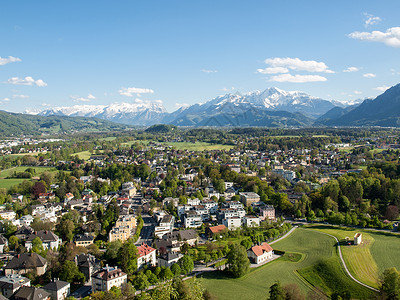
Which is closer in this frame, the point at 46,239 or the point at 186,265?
the point at 186,265

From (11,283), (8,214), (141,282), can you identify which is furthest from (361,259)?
(8,214)

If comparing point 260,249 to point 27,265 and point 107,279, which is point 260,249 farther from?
point 27,265

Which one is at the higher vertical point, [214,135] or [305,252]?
[214,135]

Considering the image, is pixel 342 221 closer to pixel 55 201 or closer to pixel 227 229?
pixel 227 229

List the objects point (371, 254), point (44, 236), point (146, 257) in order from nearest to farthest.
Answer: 1. point (146, 257)
2. point (371, 254)
3. point (44, 236)

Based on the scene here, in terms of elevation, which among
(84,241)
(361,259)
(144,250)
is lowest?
(361,259)

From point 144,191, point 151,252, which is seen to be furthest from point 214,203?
point 151,252

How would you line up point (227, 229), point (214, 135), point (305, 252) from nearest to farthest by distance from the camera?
point (305, 252) < point (227, 229) < point (214, 135)
